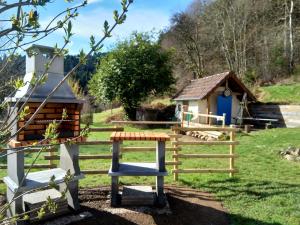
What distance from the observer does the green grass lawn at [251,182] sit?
5.91m

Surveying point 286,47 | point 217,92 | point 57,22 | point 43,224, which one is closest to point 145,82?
point 217,92

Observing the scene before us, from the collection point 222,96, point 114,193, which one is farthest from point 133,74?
point 114,193

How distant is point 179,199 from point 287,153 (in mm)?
5980

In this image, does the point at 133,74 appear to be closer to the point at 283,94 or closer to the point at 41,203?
the point at 283,94

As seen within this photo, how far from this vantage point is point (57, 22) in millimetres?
1550

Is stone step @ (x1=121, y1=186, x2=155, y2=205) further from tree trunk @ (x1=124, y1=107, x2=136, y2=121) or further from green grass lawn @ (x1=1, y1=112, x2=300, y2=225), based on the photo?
tree trunk @ (x1=124, y1=107, x2=136, y2=121)

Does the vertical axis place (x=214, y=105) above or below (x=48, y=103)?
above

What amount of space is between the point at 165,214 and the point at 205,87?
609 inches

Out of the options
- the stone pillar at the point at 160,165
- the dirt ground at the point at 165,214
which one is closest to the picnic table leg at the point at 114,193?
the dirt ground at the point at 165,214

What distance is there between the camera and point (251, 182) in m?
7.77

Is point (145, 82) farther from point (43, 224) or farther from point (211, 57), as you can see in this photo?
point (43, 224)

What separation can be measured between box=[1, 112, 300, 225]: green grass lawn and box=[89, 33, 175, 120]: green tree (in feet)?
36.0

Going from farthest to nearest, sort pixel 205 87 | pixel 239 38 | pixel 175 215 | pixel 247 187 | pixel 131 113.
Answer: pixel 239 38
pixel 131 113
pixel 205 87
pixel 247 187
pixel 175 215

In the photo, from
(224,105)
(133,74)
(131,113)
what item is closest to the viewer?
(224,105)
